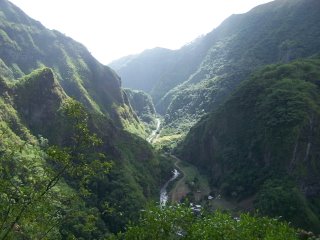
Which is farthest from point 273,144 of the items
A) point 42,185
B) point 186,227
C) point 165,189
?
point 42,185

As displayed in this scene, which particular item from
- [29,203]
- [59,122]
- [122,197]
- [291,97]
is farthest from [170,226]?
[291,97]

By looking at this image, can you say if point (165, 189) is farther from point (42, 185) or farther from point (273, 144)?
point (42, 185)

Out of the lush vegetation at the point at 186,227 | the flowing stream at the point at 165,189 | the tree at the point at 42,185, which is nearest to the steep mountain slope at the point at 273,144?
the flowing stream at the point at 165,189

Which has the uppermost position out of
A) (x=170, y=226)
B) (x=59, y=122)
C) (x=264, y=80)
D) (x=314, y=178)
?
(x=170, y=226)

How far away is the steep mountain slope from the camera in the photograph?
13338 cm

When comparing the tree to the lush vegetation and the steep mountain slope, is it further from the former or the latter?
the steep mountain slope

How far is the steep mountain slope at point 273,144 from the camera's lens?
133 metres

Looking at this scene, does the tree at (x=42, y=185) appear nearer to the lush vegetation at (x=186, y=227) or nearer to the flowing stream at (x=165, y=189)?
the lush vegetation at (x=186, y=227)

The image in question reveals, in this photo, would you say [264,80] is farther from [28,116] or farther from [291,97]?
[28,116]

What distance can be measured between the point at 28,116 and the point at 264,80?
337 feet

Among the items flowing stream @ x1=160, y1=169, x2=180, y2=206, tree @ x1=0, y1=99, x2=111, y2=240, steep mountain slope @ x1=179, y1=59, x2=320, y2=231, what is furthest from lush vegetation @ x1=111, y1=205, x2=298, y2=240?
flowing stream @ x1=160, y1=169, x2=180, y2=206

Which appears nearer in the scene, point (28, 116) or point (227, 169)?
point (28, 116)

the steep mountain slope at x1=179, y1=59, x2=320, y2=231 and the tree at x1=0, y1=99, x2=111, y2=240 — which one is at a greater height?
the tree at x1=0, y1=99, x2=111, y2=240

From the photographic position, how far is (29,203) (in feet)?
88.5
